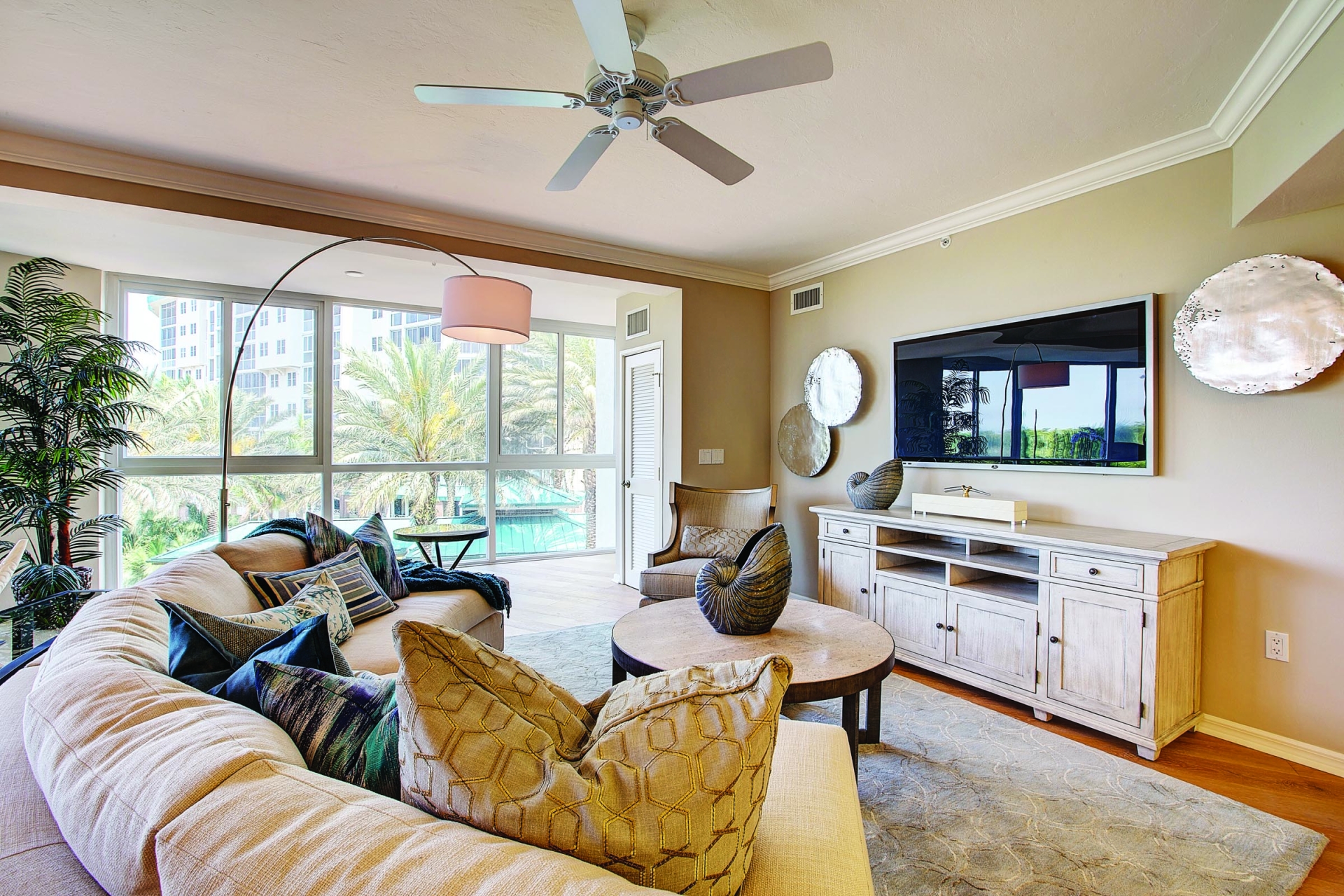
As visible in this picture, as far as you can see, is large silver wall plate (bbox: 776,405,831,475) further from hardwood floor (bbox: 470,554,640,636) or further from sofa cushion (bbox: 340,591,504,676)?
sofa cushion (bbox: 340,591,504,676)

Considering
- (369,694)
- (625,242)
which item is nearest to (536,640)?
(625,242)

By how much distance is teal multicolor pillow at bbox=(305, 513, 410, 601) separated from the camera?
2.79 m

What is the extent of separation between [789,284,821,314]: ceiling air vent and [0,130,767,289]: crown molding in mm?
572

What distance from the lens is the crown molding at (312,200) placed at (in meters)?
2.72

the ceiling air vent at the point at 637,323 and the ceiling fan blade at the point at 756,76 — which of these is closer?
the ceiling fan blade at the point at 756,76

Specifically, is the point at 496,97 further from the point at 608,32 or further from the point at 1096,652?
the point at 1096,652

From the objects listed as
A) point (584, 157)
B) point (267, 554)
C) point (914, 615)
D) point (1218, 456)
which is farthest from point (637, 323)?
point (1218, 456)

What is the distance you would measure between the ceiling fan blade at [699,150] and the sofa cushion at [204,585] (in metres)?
2.01

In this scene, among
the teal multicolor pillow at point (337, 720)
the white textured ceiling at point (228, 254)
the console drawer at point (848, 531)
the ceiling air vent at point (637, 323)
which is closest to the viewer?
the teal multicolor pillow at point (337, 720)

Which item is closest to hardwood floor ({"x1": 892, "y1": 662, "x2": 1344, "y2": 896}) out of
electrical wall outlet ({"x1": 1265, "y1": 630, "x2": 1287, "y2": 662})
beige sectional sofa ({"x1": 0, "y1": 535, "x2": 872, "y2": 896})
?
electrical wall outlet ({"x1": 1265, "y1": 630, "x2": 1287, "y2": 662})

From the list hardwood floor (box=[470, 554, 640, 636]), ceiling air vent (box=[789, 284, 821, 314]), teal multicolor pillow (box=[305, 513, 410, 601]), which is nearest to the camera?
teal multicolor pillow (box=[305, 513, 410, 601])

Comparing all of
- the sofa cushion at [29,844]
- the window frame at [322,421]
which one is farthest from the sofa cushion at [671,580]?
the sofa cushion at [29,844]

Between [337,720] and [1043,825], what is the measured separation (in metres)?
2.10

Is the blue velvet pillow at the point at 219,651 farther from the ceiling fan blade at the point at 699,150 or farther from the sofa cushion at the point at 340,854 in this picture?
the ceiling fan blade at the point at 699,150
